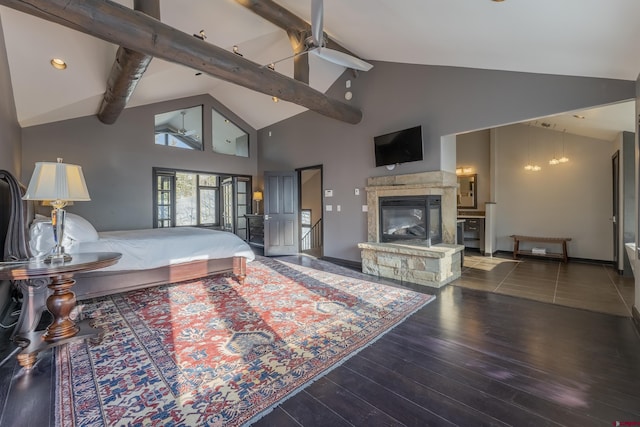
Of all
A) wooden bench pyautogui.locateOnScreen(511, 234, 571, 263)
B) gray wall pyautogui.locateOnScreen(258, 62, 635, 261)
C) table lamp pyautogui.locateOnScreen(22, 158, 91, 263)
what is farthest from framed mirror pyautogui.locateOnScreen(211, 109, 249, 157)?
wooden bench pyautogui.locateOnScreen(511, 234, 571, 263)

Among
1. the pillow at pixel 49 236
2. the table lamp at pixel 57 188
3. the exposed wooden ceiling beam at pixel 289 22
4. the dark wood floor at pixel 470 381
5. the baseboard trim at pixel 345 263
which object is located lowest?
the dark wood floor at pixel 470 381

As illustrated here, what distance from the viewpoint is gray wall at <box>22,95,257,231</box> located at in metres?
Answer: 5.34

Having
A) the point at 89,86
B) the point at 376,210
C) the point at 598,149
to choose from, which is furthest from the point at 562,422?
the point at 89,86

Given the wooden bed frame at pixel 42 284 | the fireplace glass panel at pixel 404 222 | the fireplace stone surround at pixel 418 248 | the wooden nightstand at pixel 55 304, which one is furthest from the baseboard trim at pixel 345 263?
the wooden nightstand at pixel 55 304

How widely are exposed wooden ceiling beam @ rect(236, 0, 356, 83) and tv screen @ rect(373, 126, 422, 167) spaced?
5.67ft

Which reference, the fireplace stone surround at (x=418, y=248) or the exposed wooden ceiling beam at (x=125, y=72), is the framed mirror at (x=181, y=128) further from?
the fireplace stone surround at (x=418, y=248)

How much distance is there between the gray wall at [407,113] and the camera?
135 inches

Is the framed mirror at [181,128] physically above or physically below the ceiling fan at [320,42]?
above

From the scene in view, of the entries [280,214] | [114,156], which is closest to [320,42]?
[280,214]

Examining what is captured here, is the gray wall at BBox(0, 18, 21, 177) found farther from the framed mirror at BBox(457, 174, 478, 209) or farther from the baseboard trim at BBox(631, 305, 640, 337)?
the framed mirror at BBox(457, 174, 478, 209)

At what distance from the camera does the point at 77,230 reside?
312cm

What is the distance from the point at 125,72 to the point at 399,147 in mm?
4179

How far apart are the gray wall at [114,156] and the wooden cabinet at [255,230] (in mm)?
2215

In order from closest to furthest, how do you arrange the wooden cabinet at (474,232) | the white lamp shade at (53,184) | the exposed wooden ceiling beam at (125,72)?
the white lamp shade at (53,184)
the exposed wooden ceiling beam at (125,72)
the wooden cabinet at (474,232)
